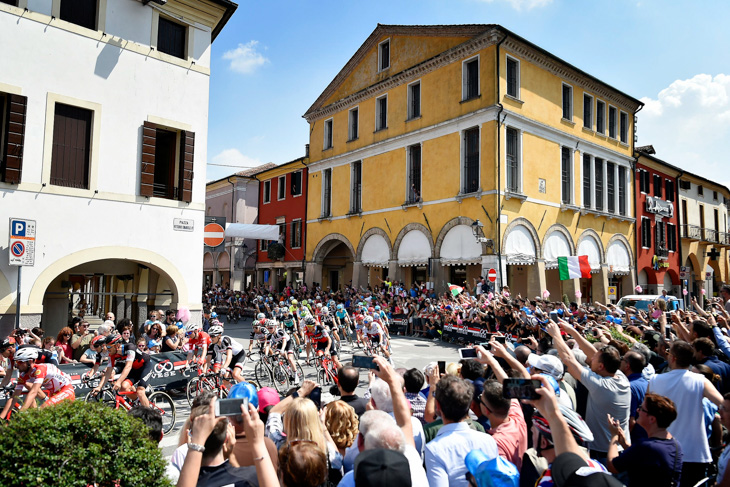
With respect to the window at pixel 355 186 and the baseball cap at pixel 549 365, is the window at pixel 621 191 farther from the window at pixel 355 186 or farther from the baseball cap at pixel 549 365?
the baseball cap at pixel 549 365

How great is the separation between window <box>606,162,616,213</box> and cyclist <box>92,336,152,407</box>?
29382mm

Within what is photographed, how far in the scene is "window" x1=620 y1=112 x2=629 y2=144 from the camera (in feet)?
105

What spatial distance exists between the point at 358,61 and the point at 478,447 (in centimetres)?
3175

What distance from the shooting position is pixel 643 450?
3352 mm

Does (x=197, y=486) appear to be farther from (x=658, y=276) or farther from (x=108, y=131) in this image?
(x=658, y=276)

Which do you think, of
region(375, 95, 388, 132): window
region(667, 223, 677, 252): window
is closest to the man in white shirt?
region(375, 95, 388, 132): window

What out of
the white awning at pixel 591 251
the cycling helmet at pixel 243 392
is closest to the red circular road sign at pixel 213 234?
the cycling helmet at pixel 243 392

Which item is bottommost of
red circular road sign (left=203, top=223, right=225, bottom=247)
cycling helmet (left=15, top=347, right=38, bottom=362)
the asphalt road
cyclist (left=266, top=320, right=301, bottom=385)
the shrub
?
the asphalt road

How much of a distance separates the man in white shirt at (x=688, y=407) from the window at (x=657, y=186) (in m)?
35.4

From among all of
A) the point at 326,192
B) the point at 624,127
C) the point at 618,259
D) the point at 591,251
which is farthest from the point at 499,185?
the point at 624,127

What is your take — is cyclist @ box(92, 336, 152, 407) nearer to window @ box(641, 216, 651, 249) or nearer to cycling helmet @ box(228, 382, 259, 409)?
cycling helmet @ box(228, 382, 259, 409)

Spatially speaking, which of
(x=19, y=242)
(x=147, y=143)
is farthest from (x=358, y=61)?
(x=19, y=242)

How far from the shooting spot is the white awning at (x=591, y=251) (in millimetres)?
27834

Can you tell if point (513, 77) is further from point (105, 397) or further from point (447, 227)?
point (105, 397)
